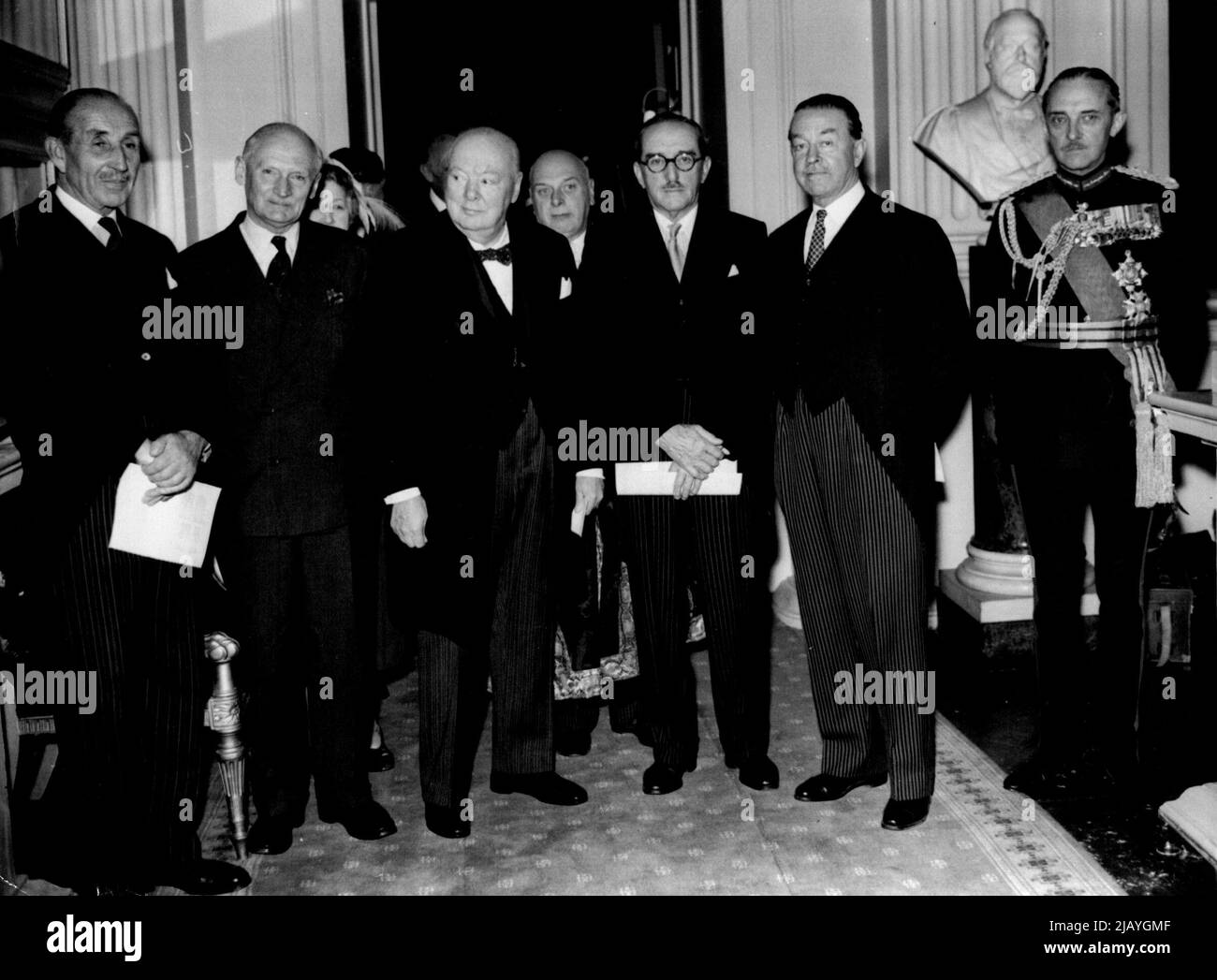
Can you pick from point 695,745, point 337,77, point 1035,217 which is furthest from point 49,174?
point 1035,217

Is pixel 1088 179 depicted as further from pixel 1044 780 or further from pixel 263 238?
pixel 263 238

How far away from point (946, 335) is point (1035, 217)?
1.41 feet

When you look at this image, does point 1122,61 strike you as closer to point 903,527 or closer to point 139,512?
point 903,527

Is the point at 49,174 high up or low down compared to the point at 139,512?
up

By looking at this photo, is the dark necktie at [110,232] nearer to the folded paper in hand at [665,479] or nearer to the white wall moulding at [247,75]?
the folded paper in hand at [665,479]

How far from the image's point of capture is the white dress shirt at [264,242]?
2836 mm

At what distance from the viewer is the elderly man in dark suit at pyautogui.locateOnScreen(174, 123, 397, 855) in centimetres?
279

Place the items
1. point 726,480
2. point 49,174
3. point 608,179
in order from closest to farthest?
1. point 726,480
2. point 49,174
3. point 608,179

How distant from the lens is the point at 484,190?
9.52 ft

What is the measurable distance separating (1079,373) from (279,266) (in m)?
1.84

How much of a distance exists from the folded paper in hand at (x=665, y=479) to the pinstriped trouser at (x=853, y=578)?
0.41 feet

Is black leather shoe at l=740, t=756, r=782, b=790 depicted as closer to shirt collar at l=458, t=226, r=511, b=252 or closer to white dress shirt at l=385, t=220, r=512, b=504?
Answer: white dress shirt at l=385, t=220, r=512, b=504
